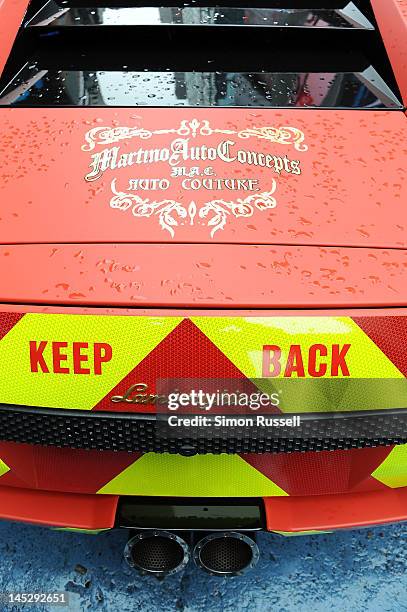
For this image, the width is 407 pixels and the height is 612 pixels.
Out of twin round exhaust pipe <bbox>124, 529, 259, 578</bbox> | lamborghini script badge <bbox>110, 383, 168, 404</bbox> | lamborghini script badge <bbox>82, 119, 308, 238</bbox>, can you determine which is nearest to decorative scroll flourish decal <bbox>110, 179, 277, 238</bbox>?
lamborghini script badge <bbox>82, 119, 308, 238</bbox>

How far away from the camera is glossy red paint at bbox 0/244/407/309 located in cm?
141

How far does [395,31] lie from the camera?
2.22 m

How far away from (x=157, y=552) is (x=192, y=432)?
0.55 metres

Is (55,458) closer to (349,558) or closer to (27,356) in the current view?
(27,356)

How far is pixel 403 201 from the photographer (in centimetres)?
167

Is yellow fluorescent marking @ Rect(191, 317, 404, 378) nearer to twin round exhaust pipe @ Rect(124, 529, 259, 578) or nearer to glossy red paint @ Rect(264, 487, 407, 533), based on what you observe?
glossy red paint @ Rect(264, 487, 407, 533)

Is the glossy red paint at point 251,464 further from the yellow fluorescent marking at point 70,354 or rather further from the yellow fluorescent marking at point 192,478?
the yellow fluorescent marking at point 70,354

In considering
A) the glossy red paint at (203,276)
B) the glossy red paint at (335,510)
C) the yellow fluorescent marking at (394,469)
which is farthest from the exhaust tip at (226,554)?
the glossy red paint at (203,276)

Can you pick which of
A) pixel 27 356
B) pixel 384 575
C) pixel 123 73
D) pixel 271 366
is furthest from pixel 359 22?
pixel 384 575

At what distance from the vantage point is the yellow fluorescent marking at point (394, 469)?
62.1 inches

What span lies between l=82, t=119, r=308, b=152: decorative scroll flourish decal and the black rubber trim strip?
2.53 feet

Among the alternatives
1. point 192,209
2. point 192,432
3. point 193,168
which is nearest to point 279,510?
point 192,432

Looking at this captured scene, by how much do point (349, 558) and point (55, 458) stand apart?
3.49ft

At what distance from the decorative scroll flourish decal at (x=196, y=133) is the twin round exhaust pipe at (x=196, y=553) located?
3.47 ft
